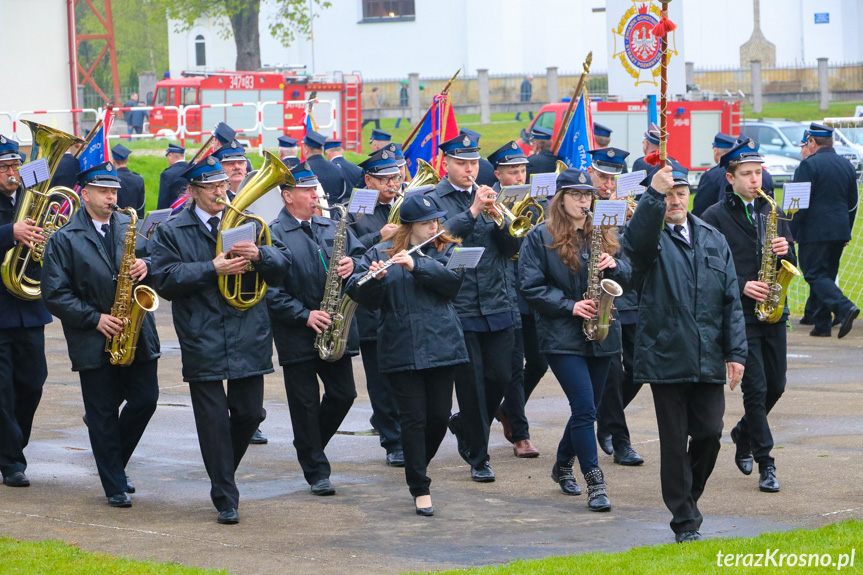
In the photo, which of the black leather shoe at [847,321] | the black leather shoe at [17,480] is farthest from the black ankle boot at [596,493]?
the black leather shoe at [847,321]

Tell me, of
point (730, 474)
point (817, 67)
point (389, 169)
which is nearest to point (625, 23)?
point (389, 169)

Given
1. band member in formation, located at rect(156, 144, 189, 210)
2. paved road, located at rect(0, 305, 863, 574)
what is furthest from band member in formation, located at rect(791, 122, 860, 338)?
band member in formation, located at rect(156, 144, 189, 210)

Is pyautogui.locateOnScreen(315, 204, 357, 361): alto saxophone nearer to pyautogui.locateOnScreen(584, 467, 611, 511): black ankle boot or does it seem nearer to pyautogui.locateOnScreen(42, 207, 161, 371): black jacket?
pyautogui.locateOnScreen(42, 207, 161, 371): black jacket

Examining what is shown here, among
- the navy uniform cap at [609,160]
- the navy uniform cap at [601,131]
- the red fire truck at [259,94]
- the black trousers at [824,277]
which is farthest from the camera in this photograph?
the red fire truck at [259,94]

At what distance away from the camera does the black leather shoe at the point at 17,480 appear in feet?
27.7

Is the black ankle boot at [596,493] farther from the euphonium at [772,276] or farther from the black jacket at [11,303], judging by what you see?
the black jacket at [11,303]

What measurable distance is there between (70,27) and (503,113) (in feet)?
75.1

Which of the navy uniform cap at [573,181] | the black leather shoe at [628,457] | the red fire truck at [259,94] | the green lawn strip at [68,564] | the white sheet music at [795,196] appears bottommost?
the black leather shoe at [628,457]

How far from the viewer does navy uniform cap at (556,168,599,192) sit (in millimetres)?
7871

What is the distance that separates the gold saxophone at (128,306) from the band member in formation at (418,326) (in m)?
1.23

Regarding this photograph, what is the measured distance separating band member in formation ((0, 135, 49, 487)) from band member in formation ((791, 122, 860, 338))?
27.2ft

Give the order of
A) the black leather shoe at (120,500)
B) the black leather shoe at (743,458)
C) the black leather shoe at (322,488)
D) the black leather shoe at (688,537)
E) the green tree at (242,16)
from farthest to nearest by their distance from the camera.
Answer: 1. the green tree at (242,16)
2. the black leather shoe at (743,458)
3. the black leather shoe at (322,488)
4. the black leather shoe at (120,500)
5. the black leather shoe at (688,537)

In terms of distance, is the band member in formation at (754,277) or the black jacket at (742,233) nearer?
the band member in formation at (754,277)

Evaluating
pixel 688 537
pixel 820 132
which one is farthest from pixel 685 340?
pixel 820 132
